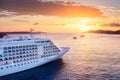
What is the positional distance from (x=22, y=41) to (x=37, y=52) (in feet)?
15.1

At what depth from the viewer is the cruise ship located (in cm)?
5634

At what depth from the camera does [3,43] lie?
57.8 m

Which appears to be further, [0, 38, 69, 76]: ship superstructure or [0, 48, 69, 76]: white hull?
[0, 38, 69, 76]: ship superstructure

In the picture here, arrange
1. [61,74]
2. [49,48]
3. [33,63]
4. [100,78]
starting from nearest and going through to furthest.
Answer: [100,78], [61,74], [33,63], [49,48]

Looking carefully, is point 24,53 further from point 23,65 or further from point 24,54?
point 23,65

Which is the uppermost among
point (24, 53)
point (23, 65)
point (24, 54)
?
point (24, 53)

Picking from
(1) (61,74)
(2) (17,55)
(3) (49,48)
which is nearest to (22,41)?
(2) (17,55)

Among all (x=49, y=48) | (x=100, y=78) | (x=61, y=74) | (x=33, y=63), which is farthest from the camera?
(x=49, y=48)

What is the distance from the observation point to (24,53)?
6066 cm

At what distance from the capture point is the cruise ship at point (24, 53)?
185 ft

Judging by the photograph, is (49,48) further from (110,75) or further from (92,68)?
(110,75)

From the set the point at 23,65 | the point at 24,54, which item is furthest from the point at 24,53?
the point at 23,65

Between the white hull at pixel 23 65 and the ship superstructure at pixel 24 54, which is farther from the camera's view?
the ship superstructure at pixel 24 54

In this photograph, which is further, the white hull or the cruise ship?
the cruise ship
